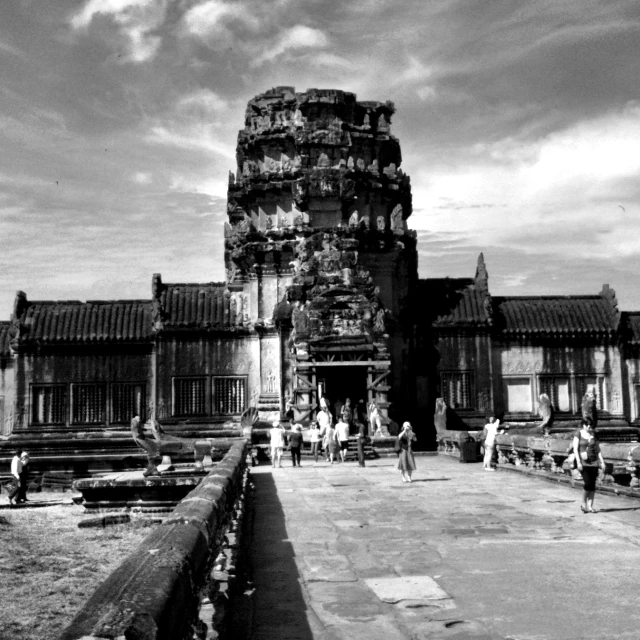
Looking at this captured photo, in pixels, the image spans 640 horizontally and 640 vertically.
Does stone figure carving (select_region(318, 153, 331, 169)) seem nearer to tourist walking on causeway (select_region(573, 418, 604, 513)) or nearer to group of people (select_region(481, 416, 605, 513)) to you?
group of people (select_region(481, 416, 605, 513))

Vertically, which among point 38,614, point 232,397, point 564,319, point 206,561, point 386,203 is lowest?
point 38,614

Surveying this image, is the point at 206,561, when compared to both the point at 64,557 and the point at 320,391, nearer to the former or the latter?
the point at 64,557

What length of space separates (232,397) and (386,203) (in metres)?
10.5

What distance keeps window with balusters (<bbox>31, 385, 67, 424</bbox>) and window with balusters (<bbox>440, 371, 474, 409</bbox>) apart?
1553 centimetres

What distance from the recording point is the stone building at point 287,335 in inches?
1458

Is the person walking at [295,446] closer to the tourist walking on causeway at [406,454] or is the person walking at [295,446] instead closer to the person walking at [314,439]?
the person walking at [314,439]

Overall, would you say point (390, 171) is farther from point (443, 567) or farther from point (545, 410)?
point (443, 567)

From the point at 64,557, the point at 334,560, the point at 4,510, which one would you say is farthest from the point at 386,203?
the point at 334,560

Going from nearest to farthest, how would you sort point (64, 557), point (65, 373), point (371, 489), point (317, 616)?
point (317, 616)
point (64, 557)
point (371, 489)
point (65, 373)

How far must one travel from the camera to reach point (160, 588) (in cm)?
479

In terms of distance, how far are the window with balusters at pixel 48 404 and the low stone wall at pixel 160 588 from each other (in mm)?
29962

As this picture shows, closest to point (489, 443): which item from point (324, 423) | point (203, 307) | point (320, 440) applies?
point (324, 423)

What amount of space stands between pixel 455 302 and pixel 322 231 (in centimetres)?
683

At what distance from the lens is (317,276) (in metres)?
35.1
